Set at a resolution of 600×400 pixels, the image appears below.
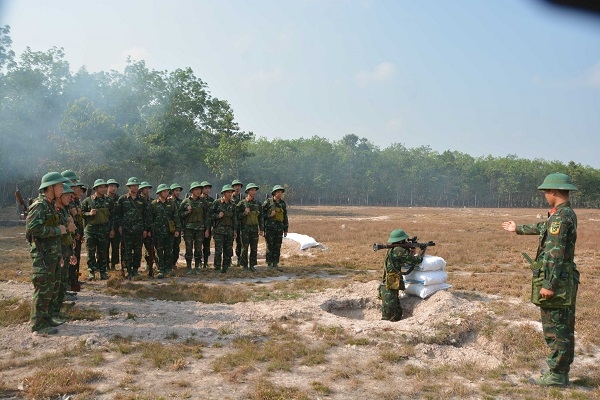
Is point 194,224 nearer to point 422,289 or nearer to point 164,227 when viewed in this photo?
point 164,227

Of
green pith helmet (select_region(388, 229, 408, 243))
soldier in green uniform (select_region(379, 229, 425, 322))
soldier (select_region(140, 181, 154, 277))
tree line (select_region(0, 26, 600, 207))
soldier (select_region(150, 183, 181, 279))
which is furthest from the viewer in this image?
tree line (select_region(0, 26, 600, 207))

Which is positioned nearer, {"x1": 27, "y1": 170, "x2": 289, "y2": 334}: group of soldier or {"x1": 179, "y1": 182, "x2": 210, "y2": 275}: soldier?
{"x1": 27, "y1": 170, "x2": 289, "y2": 334}: group of soldier

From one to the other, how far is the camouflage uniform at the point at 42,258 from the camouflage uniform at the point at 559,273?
227 inches

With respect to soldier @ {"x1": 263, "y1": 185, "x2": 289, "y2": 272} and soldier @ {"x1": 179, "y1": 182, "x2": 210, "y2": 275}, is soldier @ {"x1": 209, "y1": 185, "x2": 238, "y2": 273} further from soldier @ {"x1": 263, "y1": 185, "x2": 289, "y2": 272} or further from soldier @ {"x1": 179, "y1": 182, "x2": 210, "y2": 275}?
soldier @ {"x1": 263, "y1": 185, "x2": 289, "y2": 272}

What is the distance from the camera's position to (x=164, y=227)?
10547mm

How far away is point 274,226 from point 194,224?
6.45 ft

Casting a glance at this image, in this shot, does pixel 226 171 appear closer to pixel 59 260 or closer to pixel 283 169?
pixel 283 169

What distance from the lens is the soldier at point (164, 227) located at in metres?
10.5

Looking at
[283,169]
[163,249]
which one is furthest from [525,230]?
[283,169]

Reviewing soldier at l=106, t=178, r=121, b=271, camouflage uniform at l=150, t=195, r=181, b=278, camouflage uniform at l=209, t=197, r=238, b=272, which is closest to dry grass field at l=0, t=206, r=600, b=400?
camouflage uniform at l=150, t=195, r=181, b=278

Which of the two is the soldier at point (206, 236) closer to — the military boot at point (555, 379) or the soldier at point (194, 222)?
the soldier at point (194, 222)

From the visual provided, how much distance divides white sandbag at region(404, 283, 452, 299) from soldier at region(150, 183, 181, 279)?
5.36 meters

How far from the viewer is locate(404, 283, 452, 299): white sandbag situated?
311 inches

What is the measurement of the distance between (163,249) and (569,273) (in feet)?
27.4
